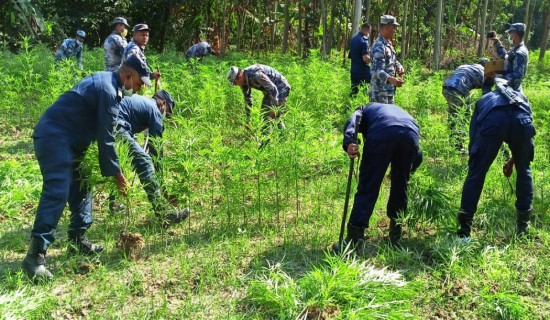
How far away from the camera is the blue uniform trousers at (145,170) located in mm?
4906

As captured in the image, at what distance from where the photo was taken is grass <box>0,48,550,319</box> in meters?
3.80

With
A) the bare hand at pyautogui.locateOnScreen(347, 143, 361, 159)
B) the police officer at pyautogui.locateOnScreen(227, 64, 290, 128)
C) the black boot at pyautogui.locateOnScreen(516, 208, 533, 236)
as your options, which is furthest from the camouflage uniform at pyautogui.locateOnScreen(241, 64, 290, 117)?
the black boot at pyautogui.locateOnScreen(516, 208, 533, 236)

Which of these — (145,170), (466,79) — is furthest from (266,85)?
(466,79)

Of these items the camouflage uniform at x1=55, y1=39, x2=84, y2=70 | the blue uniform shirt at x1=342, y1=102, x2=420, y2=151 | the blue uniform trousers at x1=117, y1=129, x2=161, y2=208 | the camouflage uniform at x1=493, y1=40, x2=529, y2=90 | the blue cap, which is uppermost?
the blue cap

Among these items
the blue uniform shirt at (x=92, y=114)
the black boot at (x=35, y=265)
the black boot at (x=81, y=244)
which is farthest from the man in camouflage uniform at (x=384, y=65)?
the black boot at (x=35, y=265)

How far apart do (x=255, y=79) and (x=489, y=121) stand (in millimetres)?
3440

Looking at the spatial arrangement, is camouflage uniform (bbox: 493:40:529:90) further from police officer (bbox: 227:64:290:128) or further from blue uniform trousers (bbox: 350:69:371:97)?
blue uniform trousers (bbox: 350:69:371:97)

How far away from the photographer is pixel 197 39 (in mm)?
24469

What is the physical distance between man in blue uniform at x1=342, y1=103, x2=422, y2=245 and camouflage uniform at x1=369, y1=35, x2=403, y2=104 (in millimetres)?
2962

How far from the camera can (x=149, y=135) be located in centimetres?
534

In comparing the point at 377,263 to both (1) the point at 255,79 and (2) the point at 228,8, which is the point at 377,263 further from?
(2) the point at 228,8

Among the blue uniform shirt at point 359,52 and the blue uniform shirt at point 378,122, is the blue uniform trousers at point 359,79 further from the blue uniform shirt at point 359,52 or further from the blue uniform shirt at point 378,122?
the blue uniform shirt at point 378,122

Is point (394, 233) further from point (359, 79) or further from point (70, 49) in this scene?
point (70, 49)

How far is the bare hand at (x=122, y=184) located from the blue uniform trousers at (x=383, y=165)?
82.4 inches
